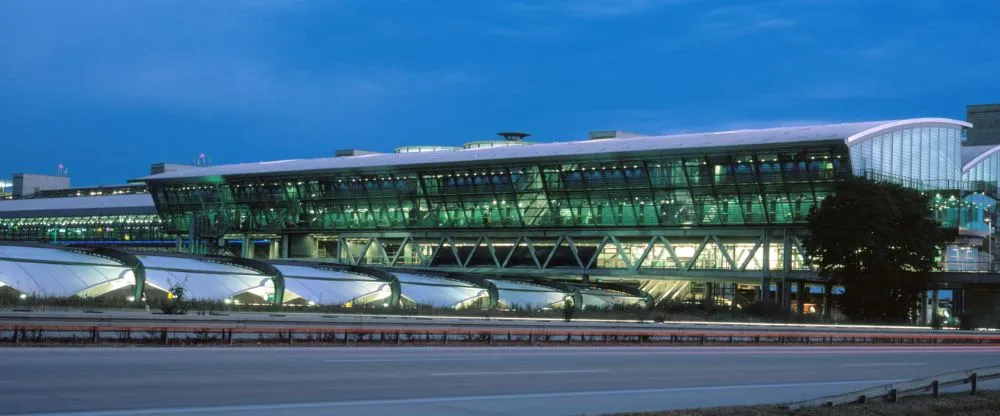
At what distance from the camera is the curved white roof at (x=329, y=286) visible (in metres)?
64.7

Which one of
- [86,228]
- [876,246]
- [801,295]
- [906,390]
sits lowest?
[906,390]

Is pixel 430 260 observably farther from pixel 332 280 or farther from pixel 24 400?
pixel 24 400

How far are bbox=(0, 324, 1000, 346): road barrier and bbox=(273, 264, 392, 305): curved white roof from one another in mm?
22420

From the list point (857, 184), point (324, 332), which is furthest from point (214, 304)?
point (857, 184)

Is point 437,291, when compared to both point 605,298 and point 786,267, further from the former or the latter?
point 786,267

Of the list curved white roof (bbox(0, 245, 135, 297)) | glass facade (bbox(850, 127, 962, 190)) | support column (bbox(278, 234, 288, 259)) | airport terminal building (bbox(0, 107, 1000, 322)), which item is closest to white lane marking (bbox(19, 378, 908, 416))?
curved white roof (bbox(0, 245, 135, 297))

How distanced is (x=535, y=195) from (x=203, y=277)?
113 feet

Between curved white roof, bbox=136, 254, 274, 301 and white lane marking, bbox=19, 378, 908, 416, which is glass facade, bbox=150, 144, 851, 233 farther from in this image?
white lane marking, bbox=19, 378, 908, 416

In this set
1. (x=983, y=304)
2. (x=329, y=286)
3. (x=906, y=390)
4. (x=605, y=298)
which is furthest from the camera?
(x=983, y=304)

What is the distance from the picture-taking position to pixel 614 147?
87.4m

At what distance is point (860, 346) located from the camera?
2120 inches

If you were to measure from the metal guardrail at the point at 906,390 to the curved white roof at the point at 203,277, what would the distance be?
3943 cm

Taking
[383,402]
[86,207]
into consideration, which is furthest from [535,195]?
[383,402]

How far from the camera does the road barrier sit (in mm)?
31250
